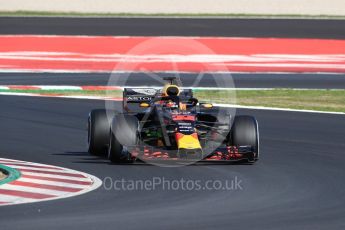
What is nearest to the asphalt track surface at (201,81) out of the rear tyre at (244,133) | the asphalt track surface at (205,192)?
the asphalt track surface at (205,192)

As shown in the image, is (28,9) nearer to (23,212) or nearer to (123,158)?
(123,158)

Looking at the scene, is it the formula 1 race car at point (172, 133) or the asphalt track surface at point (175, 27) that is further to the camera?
the asphalt track surface at point (175, 27)

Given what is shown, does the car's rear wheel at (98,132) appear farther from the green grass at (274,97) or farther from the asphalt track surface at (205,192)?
the green grass at (274,97)

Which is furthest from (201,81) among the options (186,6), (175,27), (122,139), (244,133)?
(186,6)

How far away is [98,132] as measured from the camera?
58.5 ft

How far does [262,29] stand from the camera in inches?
2007

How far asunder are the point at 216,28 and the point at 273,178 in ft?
118

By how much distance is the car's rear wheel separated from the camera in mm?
17750

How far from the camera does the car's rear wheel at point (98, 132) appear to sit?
1775cm

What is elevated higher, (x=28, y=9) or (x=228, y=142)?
(x=28, y=9)

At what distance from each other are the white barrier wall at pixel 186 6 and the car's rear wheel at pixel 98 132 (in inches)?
1778

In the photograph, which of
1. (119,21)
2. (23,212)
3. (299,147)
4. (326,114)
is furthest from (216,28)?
(23,212)

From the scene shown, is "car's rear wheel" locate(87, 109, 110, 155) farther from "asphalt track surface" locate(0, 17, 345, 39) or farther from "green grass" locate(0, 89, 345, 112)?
"asphalt track surface" locate(0, 17, 345, 39)

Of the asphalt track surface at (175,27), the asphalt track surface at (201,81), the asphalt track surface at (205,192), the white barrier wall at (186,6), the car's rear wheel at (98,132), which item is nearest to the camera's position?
the asphalt track surface at (205,192)
